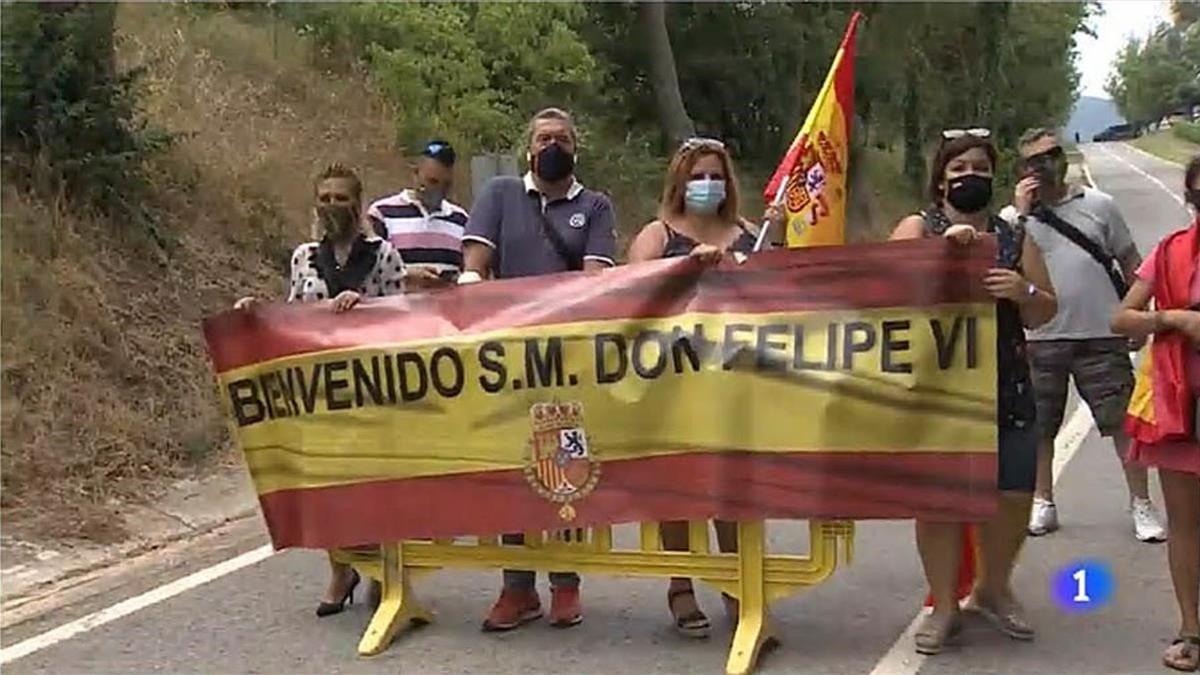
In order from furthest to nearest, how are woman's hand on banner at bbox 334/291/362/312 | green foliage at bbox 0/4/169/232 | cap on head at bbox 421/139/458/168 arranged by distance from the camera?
1. green foliage at bbox 0/4/169/232
2. cap on head at bbox 421/139/458/168
3. woman's hand on banner at bbox 334/291/362/312

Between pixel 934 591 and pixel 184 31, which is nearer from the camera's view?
pixel 934 591

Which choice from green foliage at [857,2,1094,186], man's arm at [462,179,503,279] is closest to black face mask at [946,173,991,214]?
man's arm at [462,179,503,279]

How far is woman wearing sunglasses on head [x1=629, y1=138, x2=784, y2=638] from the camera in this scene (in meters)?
5.61

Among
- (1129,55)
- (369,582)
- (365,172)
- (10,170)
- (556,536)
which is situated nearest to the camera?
(556,536)

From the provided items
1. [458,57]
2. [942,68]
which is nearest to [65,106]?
[458,57]

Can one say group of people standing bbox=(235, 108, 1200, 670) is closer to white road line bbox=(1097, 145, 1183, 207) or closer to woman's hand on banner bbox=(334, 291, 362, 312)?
woman's hand on banner bbox=(334, 291, 362, 312)

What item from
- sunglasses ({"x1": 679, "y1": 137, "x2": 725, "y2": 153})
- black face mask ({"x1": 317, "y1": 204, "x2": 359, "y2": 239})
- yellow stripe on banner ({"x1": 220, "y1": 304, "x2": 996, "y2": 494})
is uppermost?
sunglasses ({"x1": 679, "y1": 137, "x2": 725, "y2": 153})

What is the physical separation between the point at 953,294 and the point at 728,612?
1563mm

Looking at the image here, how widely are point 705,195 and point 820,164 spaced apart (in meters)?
3.04

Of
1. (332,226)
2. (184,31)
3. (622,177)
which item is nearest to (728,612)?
(332,226)

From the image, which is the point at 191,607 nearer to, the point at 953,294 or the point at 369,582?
the point at 369,582

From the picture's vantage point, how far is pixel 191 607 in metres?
6.50

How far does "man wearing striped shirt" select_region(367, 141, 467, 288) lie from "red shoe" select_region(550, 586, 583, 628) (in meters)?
1.68

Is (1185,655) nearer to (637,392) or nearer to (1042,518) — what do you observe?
(637,392)
